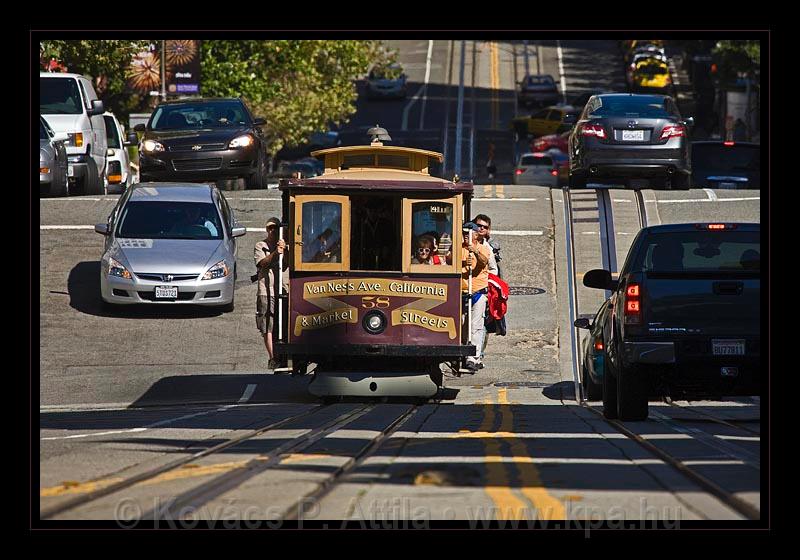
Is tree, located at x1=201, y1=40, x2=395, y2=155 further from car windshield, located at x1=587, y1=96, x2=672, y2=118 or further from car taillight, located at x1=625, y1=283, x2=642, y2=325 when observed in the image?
car taillight, located at x1=625, y1=283, x2=642, y2=325

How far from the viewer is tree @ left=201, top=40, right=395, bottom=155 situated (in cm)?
5416

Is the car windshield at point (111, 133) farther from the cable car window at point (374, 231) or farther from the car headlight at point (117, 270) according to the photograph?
the cable car window at point (374, 231)

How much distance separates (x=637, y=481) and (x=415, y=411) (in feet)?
21.7

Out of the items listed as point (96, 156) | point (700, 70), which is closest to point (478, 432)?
point (96, 156)

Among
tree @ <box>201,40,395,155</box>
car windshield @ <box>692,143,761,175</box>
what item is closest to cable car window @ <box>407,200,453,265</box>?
car windshield @ <box>692,143,761,175</box>

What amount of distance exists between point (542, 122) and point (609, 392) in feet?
190

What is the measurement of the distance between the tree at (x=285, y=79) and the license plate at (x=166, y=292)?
3110 cm

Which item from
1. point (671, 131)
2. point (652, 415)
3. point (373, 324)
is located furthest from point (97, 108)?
point (652, 415)

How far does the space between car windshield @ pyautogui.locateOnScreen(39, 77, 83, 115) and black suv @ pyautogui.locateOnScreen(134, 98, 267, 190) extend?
4.93 ft

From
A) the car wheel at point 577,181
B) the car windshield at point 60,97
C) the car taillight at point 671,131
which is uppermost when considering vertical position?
the car windshield at point 60,97

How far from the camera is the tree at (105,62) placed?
141ft

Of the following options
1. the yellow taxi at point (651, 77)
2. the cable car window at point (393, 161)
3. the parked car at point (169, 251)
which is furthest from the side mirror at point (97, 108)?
the yellow taxi at point (651, 77)
